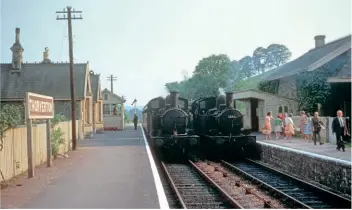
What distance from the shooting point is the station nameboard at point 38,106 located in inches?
439

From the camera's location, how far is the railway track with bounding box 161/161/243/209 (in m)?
10.1

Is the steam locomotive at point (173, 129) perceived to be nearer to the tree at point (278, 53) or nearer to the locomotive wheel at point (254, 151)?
the locomotive wheel at point (254, 151)

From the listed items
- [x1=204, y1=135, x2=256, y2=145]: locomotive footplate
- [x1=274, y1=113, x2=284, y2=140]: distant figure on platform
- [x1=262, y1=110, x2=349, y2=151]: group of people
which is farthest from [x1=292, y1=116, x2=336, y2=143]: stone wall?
[x1=204, y1=135, x2=256, y2=145]: locomotive footplate

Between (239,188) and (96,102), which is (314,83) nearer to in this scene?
(239,188)

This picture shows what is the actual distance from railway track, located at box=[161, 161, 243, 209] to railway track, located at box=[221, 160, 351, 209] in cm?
142

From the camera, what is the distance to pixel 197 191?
11789 millimetres

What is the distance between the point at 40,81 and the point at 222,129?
18.0m

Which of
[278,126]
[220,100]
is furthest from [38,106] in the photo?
[278,126]

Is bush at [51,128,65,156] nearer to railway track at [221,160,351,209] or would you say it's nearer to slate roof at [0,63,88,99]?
railway track at [221,160,351,209]

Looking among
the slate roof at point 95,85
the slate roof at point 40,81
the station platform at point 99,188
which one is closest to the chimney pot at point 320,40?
the slate roof at point 40,81

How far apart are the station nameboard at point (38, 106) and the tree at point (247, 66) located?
2755cm

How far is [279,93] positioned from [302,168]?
15427 mm

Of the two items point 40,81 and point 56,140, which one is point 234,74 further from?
point 56,140

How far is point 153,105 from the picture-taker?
72.6 ft
